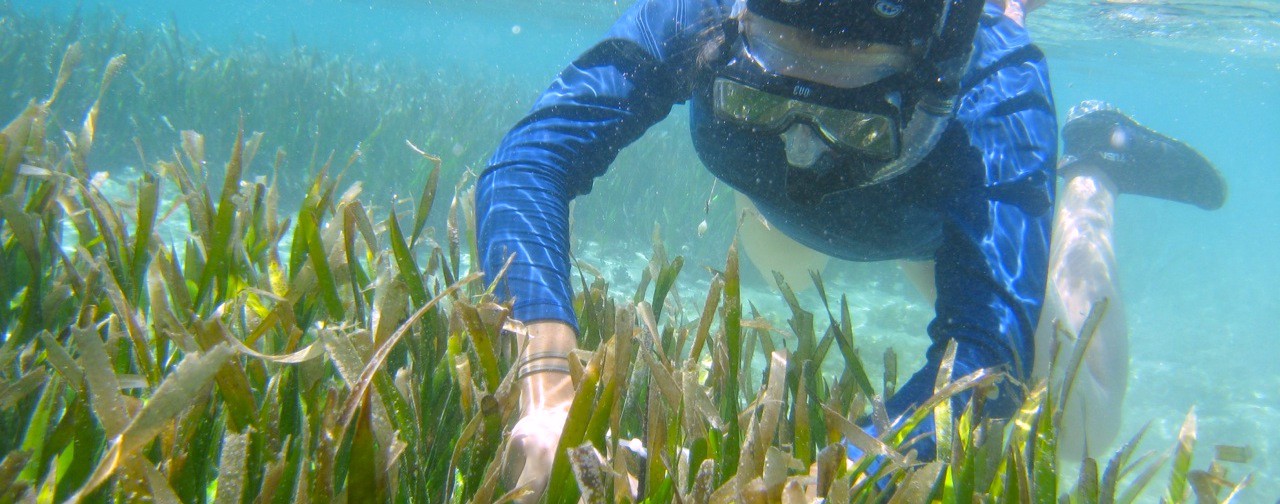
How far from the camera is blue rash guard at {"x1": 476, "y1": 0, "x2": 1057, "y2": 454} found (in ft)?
7.52

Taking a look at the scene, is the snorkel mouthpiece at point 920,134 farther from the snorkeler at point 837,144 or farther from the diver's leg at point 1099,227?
the diver's leg at point 1099,227

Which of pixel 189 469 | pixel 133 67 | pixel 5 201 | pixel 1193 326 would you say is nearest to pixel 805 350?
pixel 189 469

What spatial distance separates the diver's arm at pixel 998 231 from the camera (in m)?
2.17

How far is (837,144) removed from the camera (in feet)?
8.52

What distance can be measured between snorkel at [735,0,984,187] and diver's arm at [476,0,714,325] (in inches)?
26.8

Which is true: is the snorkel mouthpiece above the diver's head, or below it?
below

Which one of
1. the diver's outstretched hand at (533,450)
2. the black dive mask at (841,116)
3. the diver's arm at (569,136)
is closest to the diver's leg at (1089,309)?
the black dive mask at (841,116)

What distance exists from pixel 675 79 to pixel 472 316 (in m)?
Answer: 2.16

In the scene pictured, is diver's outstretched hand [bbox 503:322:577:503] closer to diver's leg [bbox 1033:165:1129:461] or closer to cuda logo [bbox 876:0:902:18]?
cuda logo [bbox 876:0:902:18]

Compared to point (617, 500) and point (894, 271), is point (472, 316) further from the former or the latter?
point (894, 271)

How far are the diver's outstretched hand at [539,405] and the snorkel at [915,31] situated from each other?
4.83 feet

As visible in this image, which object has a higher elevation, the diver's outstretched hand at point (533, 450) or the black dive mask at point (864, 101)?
the black dive mask at point (864, 101)

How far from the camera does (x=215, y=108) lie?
491 inches

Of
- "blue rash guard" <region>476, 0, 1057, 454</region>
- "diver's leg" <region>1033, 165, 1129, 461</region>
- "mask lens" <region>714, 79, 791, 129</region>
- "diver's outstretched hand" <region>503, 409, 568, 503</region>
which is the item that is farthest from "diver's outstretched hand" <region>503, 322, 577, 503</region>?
"diver's leg" <region>1033, 165, 1129, 461</region>
